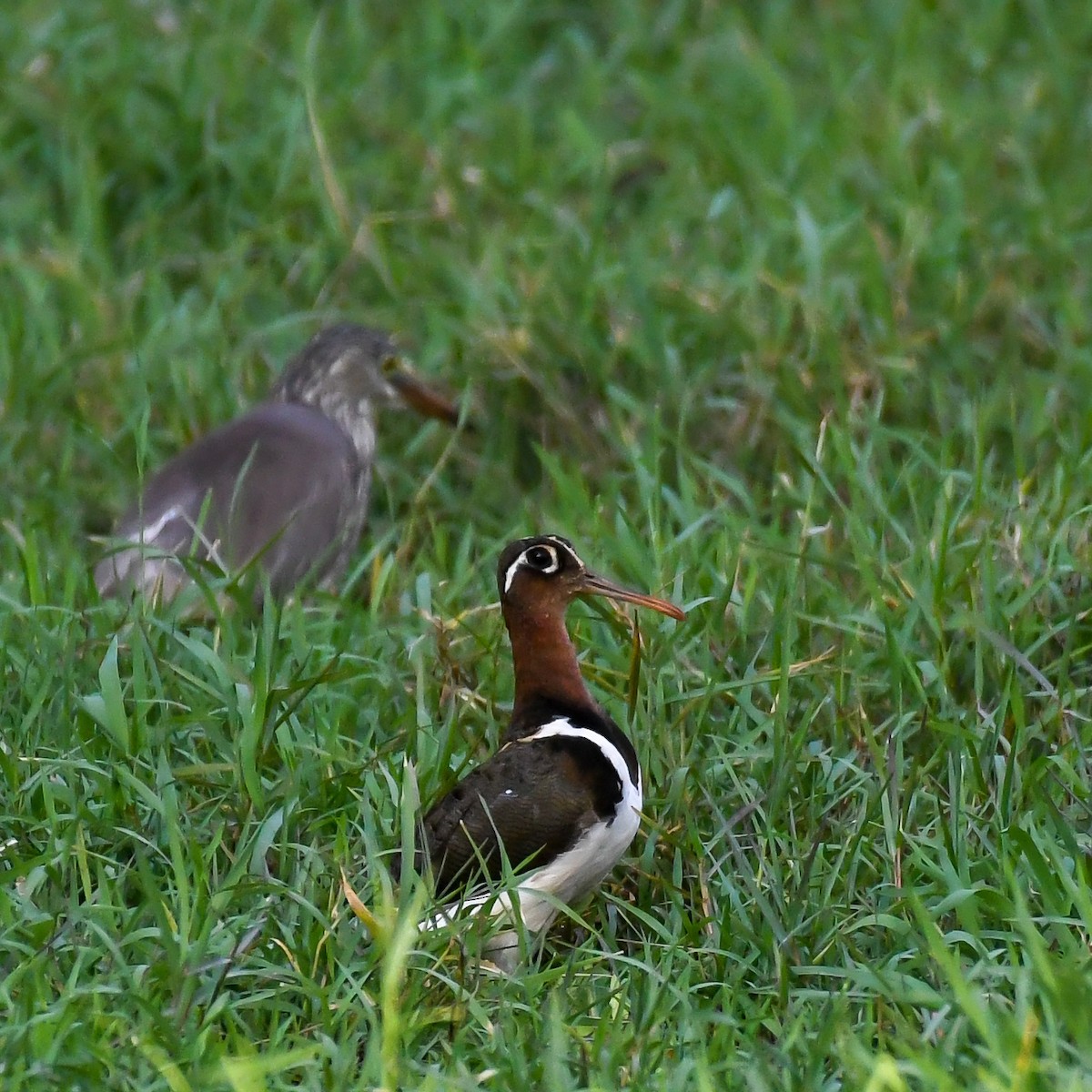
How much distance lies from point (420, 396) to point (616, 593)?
221 cm

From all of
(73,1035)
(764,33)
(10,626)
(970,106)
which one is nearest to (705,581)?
(10,626)

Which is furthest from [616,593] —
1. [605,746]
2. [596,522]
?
[596,522]

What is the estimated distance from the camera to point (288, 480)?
5504 mm

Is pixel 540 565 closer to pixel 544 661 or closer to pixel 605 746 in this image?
pixel 544 661

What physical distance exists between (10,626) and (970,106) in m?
3.99

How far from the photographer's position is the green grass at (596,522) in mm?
3346

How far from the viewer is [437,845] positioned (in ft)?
12.1

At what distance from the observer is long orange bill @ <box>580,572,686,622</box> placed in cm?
392

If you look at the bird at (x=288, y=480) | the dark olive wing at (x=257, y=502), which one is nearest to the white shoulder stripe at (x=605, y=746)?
the bird at (x=288, y=480)

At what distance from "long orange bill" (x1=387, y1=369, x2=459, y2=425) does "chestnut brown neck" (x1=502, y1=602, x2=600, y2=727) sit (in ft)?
6.99

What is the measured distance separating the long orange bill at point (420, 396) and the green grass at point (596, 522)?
92 millimetres

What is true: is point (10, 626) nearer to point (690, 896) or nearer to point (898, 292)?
point (690, 896)

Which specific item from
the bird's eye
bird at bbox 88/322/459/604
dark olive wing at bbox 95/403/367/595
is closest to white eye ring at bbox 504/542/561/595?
the bird's eye

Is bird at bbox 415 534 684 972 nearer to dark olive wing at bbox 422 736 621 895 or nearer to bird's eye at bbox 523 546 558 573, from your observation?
dark olive wing at bbox 422 736 621 895
